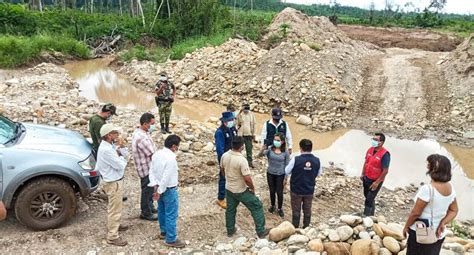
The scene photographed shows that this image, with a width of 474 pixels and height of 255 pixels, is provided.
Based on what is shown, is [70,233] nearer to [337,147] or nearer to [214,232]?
[214,232]

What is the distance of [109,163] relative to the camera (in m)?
4.73

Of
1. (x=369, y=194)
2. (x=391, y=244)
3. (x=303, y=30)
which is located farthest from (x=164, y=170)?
(x=303, y=30)

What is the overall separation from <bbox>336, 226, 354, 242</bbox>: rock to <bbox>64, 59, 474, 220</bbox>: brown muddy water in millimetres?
3915

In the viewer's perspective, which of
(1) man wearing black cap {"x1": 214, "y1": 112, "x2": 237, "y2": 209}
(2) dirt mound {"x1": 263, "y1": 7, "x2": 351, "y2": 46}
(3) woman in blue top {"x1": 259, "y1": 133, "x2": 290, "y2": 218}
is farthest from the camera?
(2) dirt mound {"x1": 263, "y1": 7, "x2": 351, "y2": 46}

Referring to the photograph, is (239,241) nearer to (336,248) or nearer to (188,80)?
(336,248)

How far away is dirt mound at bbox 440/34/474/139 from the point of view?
12.6 metres

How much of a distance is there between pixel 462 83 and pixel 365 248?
12.7 metres

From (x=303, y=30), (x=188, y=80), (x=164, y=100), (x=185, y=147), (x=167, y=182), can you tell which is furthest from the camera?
(x=303, y=30)

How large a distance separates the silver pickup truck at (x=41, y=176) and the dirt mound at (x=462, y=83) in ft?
35.9

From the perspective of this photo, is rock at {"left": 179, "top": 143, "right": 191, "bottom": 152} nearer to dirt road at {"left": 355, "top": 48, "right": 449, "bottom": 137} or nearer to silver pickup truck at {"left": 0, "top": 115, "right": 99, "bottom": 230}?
silver pickup truck at {"left": 0, "top": 115, "right": 99, "bottom": 230}

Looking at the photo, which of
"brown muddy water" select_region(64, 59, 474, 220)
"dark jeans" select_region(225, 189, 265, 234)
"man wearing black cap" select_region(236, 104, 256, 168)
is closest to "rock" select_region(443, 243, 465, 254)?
"dark jeans" select_region(225, 189, 265, 234)

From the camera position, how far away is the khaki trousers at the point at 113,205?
482cm

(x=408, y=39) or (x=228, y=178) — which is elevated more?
(x=408, y=39)

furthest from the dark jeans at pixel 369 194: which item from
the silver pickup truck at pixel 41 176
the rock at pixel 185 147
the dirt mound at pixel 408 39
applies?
the dirt mound at pixel 408 39
